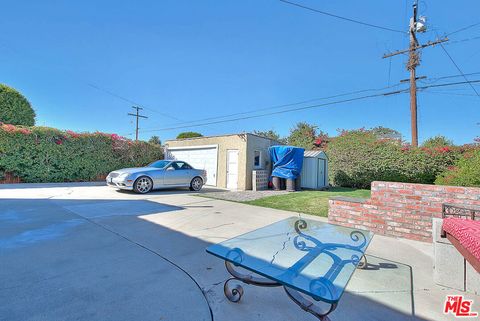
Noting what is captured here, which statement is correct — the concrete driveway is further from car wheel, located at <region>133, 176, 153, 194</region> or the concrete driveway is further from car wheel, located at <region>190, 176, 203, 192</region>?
car wheel, located at <region>190, 176, 203, 192</region>

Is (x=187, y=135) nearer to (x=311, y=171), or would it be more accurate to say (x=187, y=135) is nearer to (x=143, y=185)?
(x=311, y=171)

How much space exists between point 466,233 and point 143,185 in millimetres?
8410

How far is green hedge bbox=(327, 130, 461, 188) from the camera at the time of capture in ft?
34.9

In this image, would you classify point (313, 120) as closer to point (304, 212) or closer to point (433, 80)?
point (433, 80)

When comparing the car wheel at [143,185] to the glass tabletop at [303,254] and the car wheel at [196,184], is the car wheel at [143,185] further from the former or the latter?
the glass tabletop at [303,254]

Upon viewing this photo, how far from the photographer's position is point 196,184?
388 inches

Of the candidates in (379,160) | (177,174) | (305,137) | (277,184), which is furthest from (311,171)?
(177,174)

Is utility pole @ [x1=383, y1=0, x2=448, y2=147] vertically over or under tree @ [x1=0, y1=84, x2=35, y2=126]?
over

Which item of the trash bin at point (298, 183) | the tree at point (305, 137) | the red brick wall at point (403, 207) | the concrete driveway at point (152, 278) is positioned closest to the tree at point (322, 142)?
the tree at point (305, 137)

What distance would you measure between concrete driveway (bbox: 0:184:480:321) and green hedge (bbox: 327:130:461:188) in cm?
941

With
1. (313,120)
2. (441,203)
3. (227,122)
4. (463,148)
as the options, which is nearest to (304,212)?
(441,203)

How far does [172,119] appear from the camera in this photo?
27531mm

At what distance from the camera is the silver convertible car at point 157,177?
7957mm

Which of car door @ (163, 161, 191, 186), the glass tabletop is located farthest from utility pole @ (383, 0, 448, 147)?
the glass tabletop
